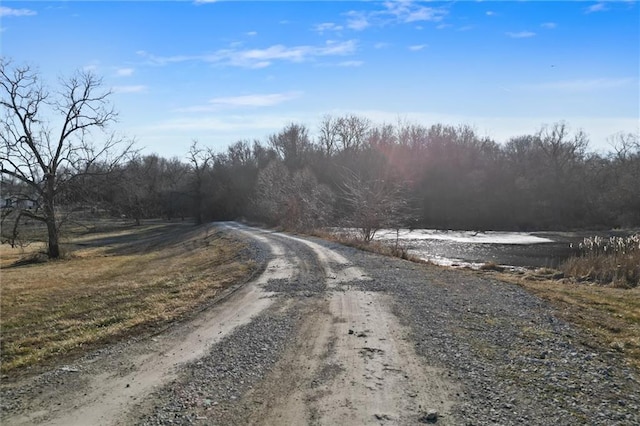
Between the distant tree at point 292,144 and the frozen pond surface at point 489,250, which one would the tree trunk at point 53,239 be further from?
the distant tree at point 292,144

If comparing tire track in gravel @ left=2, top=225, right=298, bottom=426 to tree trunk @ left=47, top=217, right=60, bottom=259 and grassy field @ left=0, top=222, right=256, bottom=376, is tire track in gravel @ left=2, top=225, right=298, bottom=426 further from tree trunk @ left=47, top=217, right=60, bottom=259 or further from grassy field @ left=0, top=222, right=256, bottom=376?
tree trunk @ left=47, top=217, right=60, bottom=259

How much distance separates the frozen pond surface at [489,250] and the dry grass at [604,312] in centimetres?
964

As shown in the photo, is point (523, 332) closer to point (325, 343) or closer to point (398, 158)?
point (325, 343)

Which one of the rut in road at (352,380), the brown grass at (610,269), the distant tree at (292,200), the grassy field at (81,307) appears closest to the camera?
the rut in road at (352,380)

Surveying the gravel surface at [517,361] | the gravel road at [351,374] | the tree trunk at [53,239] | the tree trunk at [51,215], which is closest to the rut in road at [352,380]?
the gravel road at [351,374]

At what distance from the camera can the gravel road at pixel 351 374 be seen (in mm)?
5191

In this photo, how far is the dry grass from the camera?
7762 millimetres

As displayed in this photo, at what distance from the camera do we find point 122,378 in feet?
20.8

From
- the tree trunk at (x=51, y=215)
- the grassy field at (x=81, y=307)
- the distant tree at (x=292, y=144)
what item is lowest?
the grassy field at (x=81, y=307)

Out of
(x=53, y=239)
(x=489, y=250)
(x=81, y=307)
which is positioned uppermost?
(x=53, y=239)

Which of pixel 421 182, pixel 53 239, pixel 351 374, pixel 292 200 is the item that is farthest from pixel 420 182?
pixel 351 374

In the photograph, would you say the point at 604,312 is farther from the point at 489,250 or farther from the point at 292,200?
the point at 292,200

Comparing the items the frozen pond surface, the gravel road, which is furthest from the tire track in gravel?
the frozen pond surface

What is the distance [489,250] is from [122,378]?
28121 mm
